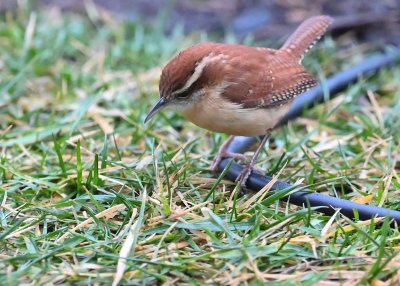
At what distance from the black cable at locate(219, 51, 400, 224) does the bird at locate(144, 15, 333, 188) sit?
108 mm

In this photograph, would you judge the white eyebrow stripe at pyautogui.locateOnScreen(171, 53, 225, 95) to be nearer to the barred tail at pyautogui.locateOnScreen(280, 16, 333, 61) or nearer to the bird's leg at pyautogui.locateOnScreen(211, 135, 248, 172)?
the bird's leg at pyautogui.locateOnScreen(211, 135, 248, 172)

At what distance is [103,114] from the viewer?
621cm

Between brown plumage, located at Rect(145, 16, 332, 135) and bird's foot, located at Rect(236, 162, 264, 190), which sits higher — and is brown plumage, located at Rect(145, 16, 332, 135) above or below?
above

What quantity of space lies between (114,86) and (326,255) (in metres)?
3.38

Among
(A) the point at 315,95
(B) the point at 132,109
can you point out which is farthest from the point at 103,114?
(A) the point at 315,95

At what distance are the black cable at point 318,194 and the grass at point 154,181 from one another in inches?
3.0

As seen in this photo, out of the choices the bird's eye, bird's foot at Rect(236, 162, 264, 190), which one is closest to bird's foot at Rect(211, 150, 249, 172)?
bird's foot at Rect(236, 162, 264, 190)

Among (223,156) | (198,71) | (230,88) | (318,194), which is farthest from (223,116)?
(318,194)

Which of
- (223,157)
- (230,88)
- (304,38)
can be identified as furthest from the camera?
(304,38)

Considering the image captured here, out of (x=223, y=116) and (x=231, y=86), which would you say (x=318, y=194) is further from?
(x=231, y=86)

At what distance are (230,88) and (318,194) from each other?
1.00m

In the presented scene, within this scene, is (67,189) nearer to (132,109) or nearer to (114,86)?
(132,109)

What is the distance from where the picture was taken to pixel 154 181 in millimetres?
4871

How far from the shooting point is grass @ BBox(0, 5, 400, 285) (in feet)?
12.7
